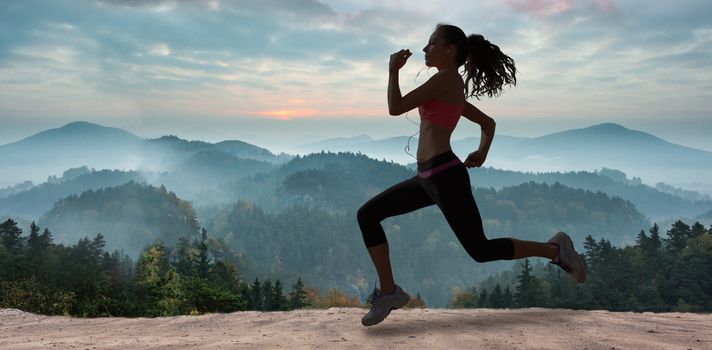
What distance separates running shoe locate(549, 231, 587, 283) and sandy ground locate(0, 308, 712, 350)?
1.69ft

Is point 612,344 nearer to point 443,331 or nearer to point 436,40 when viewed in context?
point 443,331

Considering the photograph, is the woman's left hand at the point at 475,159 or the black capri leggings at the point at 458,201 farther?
the woman's left hand at the point at 475,159

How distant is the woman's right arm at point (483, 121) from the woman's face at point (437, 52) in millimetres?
607

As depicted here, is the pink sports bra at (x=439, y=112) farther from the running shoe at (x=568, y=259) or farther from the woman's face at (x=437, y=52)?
the running shoe at (x=568, y=259)

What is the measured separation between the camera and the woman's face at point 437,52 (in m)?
5.21

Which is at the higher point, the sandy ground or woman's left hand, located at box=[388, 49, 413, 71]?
woman's left hand, located at box=[388, 49, 413, 71]

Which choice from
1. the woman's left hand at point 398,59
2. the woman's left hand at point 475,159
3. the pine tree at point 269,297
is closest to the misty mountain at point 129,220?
the pine tree at point 269,297

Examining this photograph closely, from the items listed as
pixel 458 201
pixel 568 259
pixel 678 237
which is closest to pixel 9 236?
pixel 458 201

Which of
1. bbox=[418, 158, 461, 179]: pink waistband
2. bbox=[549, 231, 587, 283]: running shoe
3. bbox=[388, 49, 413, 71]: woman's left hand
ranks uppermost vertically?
bbox=[388, 49, 413, 71]: woman's left hand

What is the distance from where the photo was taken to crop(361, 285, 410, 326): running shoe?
554 centimetres

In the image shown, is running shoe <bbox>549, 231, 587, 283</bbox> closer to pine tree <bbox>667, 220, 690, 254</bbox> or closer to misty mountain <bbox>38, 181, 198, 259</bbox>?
pine tree <bbox>667, 220, 690, 254</bbox>

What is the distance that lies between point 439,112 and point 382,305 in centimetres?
203

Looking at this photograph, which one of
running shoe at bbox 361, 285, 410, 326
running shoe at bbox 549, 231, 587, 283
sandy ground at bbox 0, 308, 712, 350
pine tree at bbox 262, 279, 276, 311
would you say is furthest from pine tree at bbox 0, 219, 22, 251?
running shoe at bbox 549, 231, 587, 283

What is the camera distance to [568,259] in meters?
5.55
